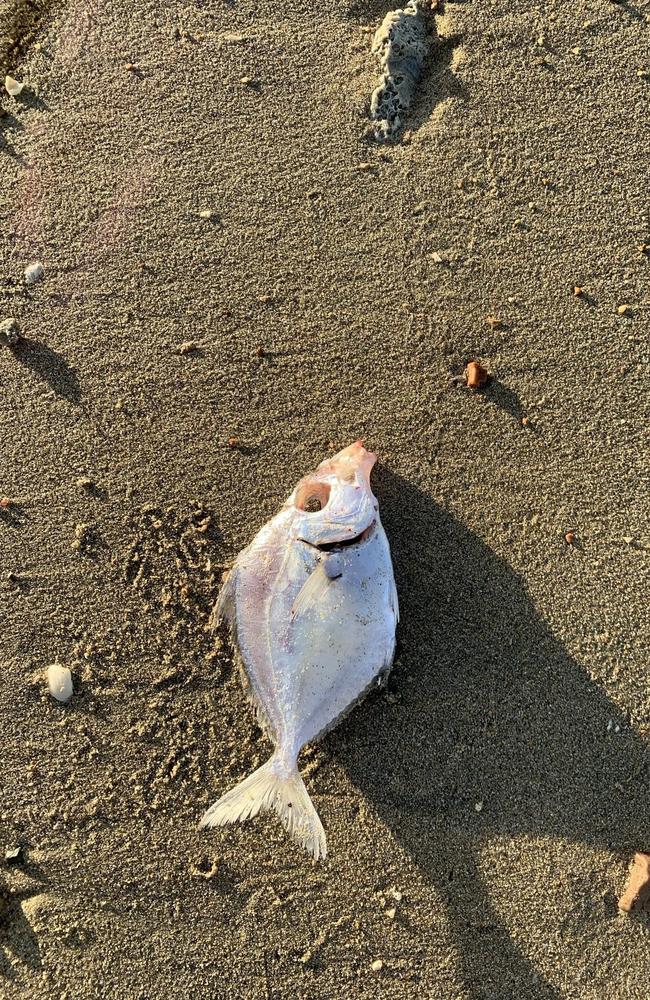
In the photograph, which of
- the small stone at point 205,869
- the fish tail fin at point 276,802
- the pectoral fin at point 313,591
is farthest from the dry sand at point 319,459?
the pectoral fin at point 313,591

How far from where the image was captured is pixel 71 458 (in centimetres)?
281

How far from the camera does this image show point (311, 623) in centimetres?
245

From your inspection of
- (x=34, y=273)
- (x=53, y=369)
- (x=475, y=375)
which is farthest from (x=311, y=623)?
(x=34, y=273)

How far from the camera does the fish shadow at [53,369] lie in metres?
2.83

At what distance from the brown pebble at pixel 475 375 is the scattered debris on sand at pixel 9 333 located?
2181 millimetres

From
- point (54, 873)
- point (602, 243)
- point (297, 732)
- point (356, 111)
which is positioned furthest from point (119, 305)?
point (54, 873)

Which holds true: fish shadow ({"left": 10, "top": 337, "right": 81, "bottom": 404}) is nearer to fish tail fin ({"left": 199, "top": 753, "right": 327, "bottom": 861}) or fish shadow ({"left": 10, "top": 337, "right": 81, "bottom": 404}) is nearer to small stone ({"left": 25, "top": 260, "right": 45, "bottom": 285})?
small stone ({"left": 25, "top": 260, "right": 45, "bottom": 285})

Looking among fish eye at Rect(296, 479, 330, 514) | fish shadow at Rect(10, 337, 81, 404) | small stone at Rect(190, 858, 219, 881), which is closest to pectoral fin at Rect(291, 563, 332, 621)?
fish eye at Rect(296, 479, 330, 514)

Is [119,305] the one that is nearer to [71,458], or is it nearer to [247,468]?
[71,458]

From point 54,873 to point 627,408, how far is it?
134 inches

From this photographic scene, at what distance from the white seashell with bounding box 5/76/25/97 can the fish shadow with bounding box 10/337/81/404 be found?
1247 mm

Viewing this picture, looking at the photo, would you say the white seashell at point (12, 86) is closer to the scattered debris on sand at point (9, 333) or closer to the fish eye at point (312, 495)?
the scattered debris on sand at point (9, 333)

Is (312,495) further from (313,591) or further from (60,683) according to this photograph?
(60,683)

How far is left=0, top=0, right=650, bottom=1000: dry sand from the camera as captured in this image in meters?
2.63
